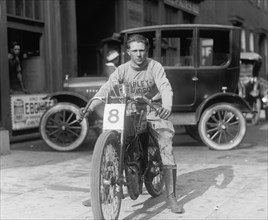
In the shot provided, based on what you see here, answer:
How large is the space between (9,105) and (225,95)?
4.32 meters

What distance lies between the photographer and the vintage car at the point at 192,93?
8.51 m

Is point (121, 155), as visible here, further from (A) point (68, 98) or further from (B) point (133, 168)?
(A) point (68, 98)

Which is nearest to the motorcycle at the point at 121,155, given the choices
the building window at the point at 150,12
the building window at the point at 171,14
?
the building window at the point at 150,12

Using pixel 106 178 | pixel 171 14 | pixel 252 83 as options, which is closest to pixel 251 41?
pixel 171 14

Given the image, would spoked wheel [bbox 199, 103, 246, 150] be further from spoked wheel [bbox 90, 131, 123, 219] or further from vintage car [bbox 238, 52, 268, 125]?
vintage car [bbox 238, 52, 268, 125]

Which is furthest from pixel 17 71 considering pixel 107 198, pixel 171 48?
pixel 107 198

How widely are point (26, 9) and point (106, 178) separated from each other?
7.54 metres

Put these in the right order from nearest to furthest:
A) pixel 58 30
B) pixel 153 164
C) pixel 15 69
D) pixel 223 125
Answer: pixel 153 164 → pixel 223 125 → pixel 15 69 → pixel 58 30

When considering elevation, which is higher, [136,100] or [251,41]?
[251,41]

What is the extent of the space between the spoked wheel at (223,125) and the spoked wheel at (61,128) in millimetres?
2095

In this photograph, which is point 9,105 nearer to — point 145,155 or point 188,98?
point 188,98

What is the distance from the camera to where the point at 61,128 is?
852 cm

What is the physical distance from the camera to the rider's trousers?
4.62 metres

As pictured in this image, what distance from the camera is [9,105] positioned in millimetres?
9797
